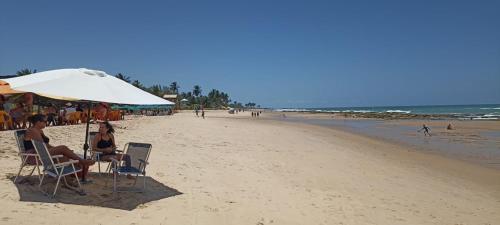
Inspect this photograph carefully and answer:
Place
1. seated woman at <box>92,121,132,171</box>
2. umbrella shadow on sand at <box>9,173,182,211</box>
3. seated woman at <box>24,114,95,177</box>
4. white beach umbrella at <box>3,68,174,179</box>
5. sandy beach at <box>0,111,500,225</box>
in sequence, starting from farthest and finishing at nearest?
seated woman at <box>92,121,132,171</box>
seated woman at <box>24,114,95,177</box>
umbrella shadow on sand at <box>9,173,182,211</box>
white beach umbrella at <box>3,68,174,179</box>
sandy beach at <box>0,111,500,225</box>

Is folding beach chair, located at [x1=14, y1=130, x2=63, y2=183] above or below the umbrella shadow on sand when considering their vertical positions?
above

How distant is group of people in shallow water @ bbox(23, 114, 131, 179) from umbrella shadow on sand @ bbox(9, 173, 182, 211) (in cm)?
41

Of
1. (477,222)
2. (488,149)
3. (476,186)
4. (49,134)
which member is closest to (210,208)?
(477,222)

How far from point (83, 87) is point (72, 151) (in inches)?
40.4

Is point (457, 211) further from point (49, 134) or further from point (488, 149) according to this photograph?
point (488, 149)

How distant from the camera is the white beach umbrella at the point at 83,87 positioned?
16.1 feet

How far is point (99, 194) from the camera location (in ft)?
18.0

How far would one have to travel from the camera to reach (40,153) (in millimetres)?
5047

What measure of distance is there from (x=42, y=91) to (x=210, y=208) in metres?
2.60

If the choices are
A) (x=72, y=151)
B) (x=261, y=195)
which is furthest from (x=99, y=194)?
(x=261, y=195)

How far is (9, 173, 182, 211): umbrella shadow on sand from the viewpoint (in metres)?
5.02

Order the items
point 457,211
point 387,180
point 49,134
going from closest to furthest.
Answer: point 457,211, point 387,180, point 49,134

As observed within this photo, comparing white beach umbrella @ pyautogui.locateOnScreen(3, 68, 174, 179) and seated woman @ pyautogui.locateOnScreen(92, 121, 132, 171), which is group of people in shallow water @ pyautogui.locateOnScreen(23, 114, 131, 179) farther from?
white beach umbrella @ pyautogui.locateOnScreen(3, 68, 174, 179)

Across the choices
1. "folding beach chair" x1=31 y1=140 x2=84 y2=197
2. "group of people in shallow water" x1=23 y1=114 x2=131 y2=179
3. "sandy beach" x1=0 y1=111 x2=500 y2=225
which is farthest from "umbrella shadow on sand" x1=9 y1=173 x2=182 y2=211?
"group of people in shallow water" x1=23 y1=114 x2=131 y2=179
